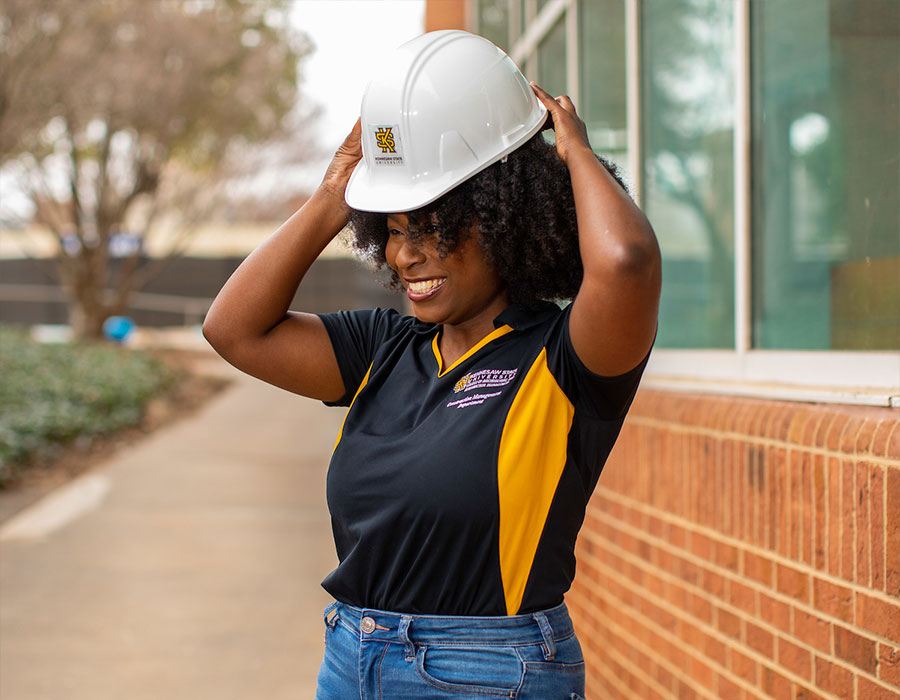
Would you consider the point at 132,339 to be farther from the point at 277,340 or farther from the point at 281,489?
the point at 277,340

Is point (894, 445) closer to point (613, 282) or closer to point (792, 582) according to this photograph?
point (792, 582)

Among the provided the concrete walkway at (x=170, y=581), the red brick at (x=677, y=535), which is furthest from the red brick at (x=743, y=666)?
the concrete walkway at (x=170, y=581)

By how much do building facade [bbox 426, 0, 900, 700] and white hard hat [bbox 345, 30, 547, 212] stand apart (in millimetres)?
724

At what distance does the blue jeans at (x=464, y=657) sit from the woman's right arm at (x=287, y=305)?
53 centimetres

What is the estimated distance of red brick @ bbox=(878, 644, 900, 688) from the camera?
7.56 ft

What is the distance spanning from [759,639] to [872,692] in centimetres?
59

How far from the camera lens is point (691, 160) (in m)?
3.96

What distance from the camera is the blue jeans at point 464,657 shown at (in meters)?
1.75

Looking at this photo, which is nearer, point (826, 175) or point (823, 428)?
point (823, 428)

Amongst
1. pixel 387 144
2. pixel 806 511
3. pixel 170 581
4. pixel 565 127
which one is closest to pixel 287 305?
pixel 387 144

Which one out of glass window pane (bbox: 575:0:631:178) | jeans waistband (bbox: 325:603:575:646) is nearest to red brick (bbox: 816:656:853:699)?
jeans waistband (bbox: 325:603:575:646)

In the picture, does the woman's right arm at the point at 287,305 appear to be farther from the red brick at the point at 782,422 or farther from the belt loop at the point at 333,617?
the red brick at the point at 782,422

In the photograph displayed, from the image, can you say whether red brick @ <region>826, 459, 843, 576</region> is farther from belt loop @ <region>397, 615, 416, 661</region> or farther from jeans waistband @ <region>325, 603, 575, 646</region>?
belt loop @ <region>397, 615, 416, 661</region>

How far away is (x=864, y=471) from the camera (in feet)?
7.97
